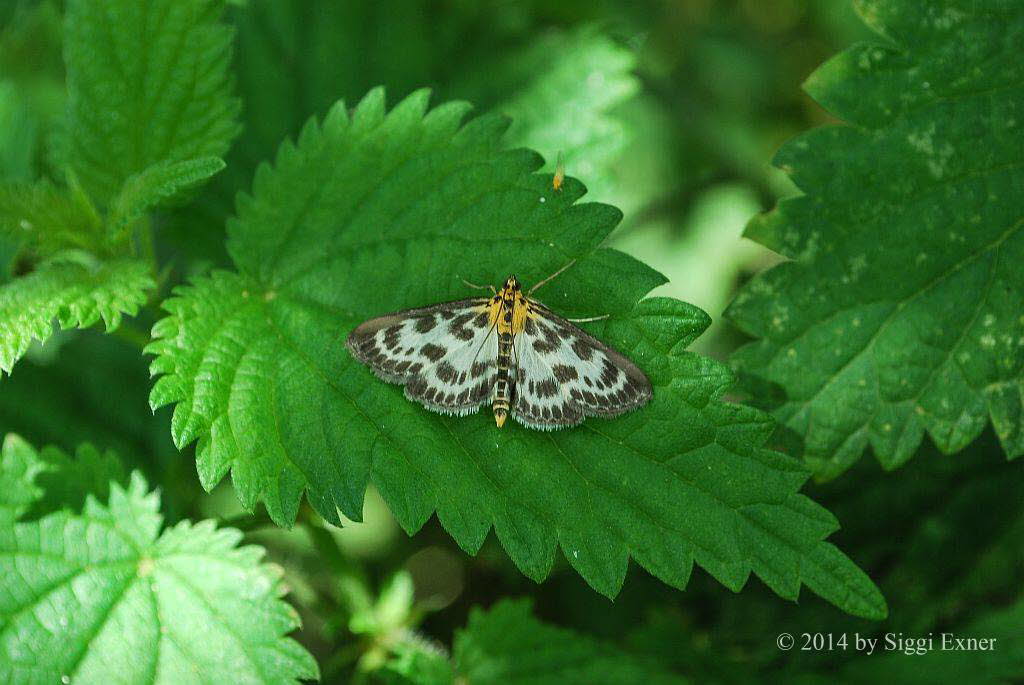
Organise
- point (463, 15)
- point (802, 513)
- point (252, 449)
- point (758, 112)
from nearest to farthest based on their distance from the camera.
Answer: point (802, 513) → point (252, 449) → point (463, 15) → point (758, 112)

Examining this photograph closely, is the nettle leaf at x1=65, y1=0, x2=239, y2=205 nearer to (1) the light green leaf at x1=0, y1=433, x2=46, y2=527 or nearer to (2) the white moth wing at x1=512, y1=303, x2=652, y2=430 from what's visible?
(1) the light green leaf at x1=0, y1=433, x2=46, y2=527

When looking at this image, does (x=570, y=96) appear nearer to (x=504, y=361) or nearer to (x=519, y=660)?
(x=504, y=361)

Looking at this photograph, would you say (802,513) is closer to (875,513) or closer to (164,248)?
(875,513)

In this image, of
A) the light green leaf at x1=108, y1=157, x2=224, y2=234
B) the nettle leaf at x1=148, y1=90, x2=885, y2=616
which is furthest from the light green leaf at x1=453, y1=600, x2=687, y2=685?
the light green leaf at x1=108, y1=157, x2=224, y2=234

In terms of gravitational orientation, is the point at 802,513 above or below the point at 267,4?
below

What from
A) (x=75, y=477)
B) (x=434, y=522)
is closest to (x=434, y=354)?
(x=75, y=477)

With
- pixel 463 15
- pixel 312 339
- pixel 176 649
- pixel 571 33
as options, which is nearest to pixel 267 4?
pixel 463 15
